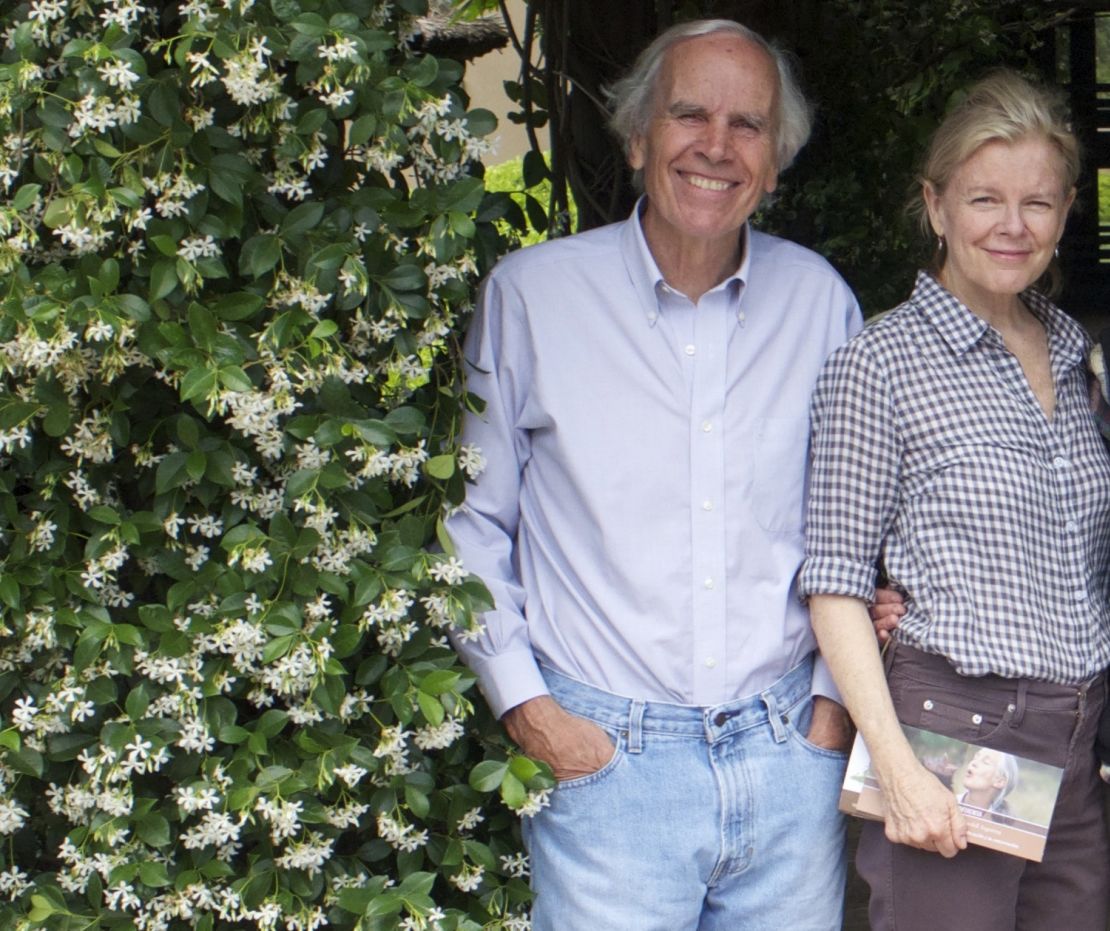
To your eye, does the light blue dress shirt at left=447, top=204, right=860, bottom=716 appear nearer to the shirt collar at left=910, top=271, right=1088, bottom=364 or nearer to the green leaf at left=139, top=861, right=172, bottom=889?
the shirt collar at left=910, top=271, right=1088, bottom=364

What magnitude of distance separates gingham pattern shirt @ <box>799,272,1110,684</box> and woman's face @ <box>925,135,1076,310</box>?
8cm

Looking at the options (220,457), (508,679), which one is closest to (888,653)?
(508,679)

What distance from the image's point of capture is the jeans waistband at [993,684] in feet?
7.70

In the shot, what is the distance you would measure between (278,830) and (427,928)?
0.28 metres

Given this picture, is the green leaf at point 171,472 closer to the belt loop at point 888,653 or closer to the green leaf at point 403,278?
the green leaf at point 403,278

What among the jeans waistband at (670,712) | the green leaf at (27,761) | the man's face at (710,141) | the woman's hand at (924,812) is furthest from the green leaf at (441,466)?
the woman's hand at (924,812)

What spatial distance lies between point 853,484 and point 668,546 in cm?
29

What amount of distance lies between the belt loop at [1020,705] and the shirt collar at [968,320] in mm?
510

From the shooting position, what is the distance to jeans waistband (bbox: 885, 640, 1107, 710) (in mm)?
2348

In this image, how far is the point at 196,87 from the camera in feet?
6.57

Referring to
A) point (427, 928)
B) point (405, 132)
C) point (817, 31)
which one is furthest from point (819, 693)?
point (817, 31)

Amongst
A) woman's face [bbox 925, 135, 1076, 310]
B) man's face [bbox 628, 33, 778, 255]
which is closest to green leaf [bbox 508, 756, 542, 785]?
man's face [bbox 628, 33, 778, 255]

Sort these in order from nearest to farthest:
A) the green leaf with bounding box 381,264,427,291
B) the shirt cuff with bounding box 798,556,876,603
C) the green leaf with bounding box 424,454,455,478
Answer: the green leaf with bounding box 381,264,427,291, the green leaf with bounding box 424,454,455,478, the shirt cuff with bounding box 798,556,876,603

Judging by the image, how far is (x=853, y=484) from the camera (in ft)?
7.83
